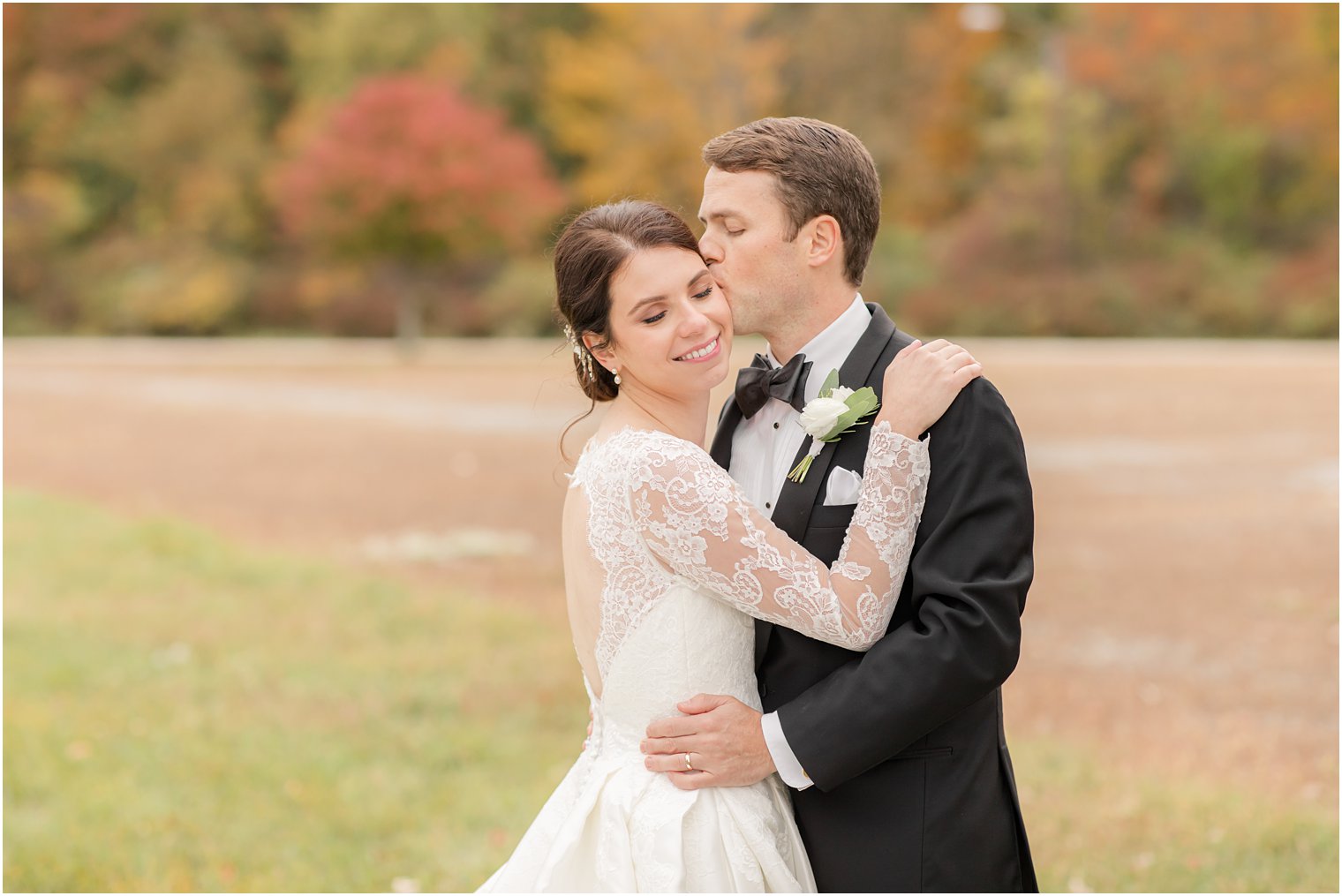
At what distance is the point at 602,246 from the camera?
279cm

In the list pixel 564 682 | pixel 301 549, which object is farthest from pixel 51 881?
pixel 301 549

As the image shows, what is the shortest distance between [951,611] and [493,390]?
2326 cm

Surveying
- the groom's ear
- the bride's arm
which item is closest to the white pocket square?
the bride's arm

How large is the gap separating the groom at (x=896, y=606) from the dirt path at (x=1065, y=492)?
0.73m

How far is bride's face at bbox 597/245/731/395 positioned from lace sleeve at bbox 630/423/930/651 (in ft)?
0.74

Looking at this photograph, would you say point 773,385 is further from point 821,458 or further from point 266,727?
point 266,727

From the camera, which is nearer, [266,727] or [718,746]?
[718,746]

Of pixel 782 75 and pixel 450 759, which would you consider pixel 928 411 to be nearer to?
pixel 450 759

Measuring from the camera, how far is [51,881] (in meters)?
5.16

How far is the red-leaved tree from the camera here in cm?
3566

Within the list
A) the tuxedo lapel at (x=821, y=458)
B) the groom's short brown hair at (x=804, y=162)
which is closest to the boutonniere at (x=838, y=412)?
the tuxedo lapel at (x=821, y=458)

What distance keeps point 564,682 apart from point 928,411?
18.0ft

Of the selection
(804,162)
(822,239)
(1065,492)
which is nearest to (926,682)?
(822,239)

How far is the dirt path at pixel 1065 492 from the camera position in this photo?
745 cm
